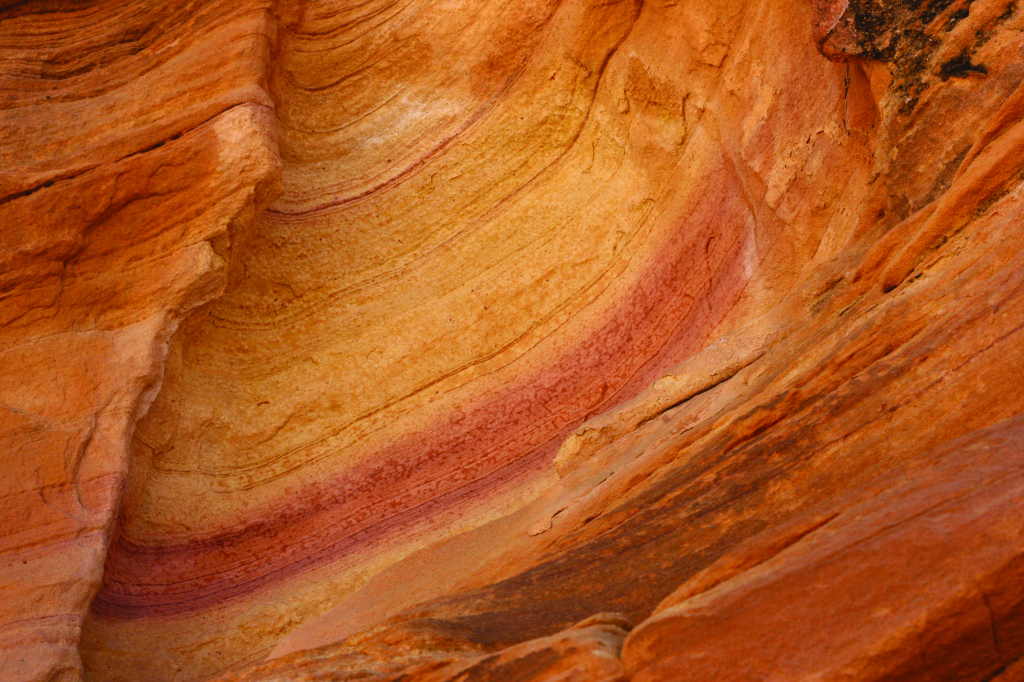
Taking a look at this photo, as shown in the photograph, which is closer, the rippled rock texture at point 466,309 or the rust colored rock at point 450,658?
the rust colored rock at point 450,658

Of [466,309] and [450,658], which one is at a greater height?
[466,309]

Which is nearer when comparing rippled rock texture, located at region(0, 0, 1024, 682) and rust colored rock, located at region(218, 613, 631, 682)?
rust colored rock, located at region(218, 613, 631, 682)

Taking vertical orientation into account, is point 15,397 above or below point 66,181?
below

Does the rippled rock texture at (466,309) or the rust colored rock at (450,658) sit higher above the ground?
the rippled rock texture at (466,309)

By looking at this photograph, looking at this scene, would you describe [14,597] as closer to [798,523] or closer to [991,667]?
[798,523]

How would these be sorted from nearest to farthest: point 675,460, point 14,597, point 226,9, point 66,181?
point 675,460
point 14,597
point 66,181
point 226,9

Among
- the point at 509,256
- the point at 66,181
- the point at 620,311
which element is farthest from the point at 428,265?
the point at 66,181

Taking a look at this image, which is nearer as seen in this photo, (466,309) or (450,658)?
(450,658)

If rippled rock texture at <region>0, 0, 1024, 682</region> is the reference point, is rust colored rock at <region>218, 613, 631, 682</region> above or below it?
below
